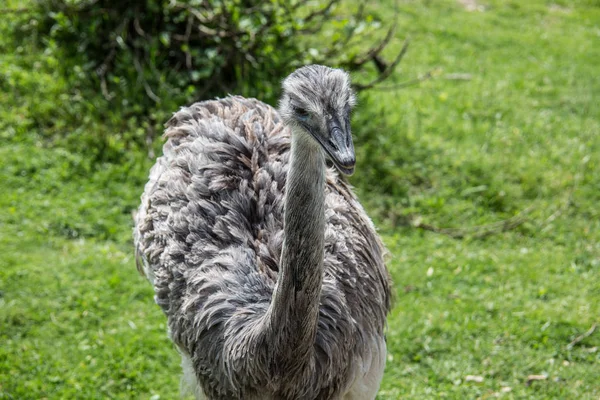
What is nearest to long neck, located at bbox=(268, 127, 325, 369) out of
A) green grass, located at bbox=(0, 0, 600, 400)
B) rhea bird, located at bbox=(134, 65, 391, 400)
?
rhea bird, located at bbox=(134, 65, 391, 400)

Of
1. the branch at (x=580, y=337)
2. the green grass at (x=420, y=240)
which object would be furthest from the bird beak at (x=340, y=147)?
the branch at (x=580, y=337)

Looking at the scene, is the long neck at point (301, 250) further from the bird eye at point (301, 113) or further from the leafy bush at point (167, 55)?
the leafy bush at point (167, 55)

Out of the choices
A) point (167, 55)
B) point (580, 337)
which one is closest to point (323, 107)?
point (580, 337)

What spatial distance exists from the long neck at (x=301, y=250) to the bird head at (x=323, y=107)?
0.09 meters

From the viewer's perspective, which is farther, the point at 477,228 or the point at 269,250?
the point at 477,228

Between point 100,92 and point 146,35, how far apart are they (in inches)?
27.6

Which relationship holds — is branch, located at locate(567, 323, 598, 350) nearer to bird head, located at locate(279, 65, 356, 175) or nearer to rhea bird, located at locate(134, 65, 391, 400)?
rhea bird, located at locate(134, 65, 391, 400)

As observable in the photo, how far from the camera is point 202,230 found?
3.76 meters

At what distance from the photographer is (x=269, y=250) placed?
11.9 ft

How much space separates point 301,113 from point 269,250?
99 cm

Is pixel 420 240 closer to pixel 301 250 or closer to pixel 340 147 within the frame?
pixel 301 250

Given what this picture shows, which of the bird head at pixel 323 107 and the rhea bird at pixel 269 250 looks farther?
the rhea bird at pixel 269 250

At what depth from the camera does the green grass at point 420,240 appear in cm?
484

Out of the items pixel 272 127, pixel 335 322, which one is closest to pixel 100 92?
pixel 272 127
